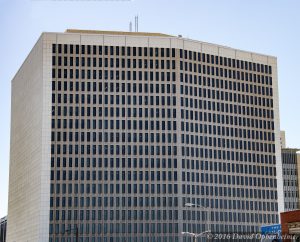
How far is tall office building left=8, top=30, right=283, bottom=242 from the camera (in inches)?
7062

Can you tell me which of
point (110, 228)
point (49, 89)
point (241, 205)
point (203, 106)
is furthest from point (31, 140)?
point (241, 205)

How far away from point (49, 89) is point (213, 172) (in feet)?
160

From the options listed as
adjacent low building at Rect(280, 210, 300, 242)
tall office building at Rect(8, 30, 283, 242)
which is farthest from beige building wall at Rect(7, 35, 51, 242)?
adjacent low building at Rect(280, 210, 300, 242)

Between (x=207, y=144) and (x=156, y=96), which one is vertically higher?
(x=156, y=96)

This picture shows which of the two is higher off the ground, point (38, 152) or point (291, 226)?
point (38, 152)

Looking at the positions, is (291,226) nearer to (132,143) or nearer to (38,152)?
(132,143)

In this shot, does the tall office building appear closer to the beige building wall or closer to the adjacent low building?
the beige building wall

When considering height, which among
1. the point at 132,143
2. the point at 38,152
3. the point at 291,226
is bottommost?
the point at 291,226

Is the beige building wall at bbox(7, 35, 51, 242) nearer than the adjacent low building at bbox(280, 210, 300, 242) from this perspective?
No

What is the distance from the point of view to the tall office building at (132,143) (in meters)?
179

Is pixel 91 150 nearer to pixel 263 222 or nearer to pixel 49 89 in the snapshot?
pixel 49 89

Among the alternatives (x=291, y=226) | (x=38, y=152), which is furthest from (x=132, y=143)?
(x=291, y=226)

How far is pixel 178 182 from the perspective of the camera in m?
183

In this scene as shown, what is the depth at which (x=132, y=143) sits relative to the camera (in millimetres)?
182750
